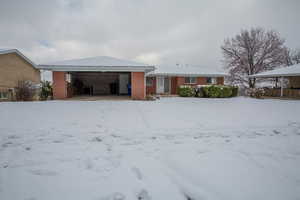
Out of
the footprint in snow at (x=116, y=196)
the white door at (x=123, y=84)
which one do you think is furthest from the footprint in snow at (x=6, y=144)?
the white door at (x=123, y=84)

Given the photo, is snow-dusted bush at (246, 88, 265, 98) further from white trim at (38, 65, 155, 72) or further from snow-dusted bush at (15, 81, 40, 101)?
snow-dusted bush at (15, 81, 40, 101)

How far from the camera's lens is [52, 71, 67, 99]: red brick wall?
34.3 feet

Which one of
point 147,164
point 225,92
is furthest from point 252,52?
point 147,164

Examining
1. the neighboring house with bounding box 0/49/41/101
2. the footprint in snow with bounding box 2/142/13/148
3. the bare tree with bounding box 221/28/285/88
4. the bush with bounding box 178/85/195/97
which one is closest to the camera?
the footprint in snow with bounding box 2/142/13/148

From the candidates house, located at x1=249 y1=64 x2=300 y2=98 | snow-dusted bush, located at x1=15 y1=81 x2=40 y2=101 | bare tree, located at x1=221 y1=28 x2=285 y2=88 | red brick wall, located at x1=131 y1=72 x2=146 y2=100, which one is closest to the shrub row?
red brick wall, located at x1=131 y1=72 x2=146 y2=100

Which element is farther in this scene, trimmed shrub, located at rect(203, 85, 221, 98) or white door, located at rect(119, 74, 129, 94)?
white door, located at rect(119, 74, 129, 94)

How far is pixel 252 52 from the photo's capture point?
76.0ft

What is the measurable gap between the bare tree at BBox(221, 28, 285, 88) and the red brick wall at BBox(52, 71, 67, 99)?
78.8 ft

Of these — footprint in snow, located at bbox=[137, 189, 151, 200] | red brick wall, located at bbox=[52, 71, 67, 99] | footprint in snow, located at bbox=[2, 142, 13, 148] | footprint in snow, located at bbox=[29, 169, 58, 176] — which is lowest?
footprint in snow, located at bbox=[137, 189, 151, 200]

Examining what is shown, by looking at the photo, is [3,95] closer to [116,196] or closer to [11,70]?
[11,70]

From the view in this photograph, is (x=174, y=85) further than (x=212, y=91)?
Yes

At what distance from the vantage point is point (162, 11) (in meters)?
11.8

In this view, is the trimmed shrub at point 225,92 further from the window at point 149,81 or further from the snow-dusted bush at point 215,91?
the window at point 149,81

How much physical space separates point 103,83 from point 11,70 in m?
8.08
